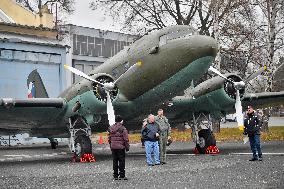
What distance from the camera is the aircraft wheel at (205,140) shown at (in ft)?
72.1

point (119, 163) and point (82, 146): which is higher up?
point (82, 146)

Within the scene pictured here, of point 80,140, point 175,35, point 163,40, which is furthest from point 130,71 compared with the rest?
point 80,140

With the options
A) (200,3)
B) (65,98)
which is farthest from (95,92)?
(200,3)

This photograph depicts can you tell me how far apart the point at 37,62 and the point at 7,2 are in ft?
34.1

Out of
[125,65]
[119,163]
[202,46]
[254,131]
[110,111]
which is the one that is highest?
[202,46]

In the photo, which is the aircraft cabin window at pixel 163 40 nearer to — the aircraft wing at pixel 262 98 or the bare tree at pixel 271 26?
the aircraft wing at pixel 262 98

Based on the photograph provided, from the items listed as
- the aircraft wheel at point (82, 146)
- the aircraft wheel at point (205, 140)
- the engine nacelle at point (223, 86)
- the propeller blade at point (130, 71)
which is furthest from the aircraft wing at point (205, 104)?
the aircraft wheel at point (82, 146)

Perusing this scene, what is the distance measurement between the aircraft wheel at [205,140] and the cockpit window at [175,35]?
5.50 meters

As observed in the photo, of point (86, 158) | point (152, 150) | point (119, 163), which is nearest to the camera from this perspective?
point (119, 163)

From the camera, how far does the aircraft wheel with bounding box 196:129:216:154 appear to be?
2198 cm

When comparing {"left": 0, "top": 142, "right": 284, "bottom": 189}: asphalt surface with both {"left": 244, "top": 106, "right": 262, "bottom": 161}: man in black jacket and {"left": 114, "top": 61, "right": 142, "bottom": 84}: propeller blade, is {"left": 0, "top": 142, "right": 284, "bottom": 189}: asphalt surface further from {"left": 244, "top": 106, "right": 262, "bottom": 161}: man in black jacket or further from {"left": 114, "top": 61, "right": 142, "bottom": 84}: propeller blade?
{"left": 114, "top": 61, "right": 142, "bottom": 84}: propeller blade

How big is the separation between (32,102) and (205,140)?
8454 millimetres

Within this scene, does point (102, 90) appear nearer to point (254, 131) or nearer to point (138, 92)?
point (138, 92)

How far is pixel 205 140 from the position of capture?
22.1m
